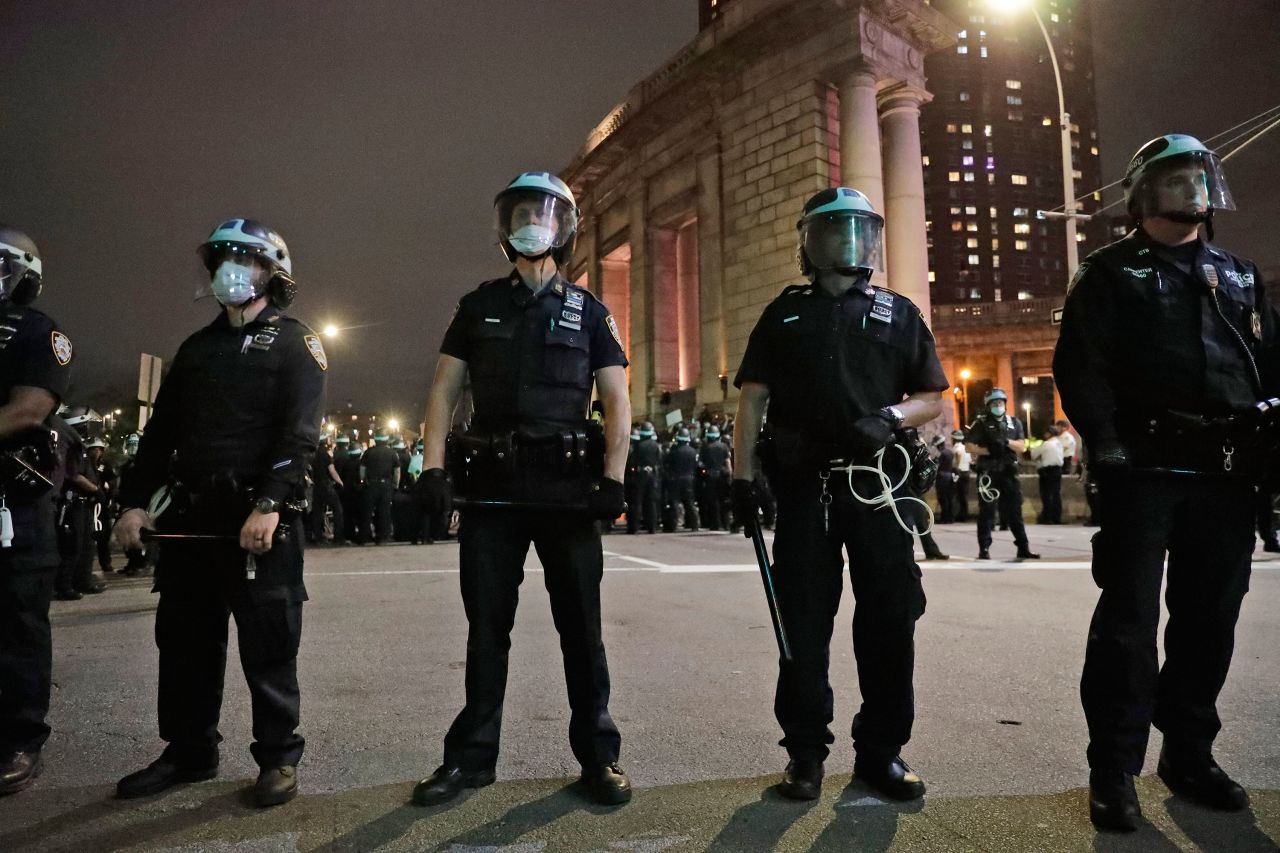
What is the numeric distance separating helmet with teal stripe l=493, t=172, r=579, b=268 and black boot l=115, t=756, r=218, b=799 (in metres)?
2.25

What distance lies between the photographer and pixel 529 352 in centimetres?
321

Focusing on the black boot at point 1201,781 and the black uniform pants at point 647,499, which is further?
the black uniform pants at point 647,499

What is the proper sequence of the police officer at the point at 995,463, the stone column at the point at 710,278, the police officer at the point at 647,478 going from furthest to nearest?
1. the stone column at the point at 710,278
2. the police officer at the point at 647,478
3. the police officer at the point at 995,463

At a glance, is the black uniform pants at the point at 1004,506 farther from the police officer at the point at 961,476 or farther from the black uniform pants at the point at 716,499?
the police officer at the point at 961,476

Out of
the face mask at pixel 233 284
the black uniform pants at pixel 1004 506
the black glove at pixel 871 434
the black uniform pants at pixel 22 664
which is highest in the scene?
the face mask at pixel 233 284

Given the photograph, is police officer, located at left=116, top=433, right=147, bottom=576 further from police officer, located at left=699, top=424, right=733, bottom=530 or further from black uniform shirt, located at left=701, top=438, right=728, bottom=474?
black uniform shirt, located at left=701, top=438, right=728, bottom=474

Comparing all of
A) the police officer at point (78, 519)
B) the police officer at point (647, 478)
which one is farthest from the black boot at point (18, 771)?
the police officer at point (647, 478)

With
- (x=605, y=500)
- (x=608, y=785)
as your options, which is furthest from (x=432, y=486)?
(x=608, y=785)

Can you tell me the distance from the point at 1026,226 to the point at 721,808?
451ft

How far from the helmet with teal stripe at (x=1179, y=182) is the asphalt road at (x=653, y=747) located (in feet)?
6.59

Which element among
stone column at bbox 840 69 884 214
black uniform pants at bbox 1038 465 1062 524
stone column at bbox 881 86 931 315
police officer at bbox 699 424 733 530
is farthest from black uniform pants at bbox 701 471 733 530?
stone column at bbox 840 69 884 214

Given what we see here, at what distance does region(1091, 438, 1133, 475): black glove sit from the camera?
284cm

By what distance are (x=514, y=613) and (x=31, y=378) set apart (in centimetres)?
→ 209

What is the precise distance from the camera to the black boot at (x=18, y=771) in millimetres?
3094
